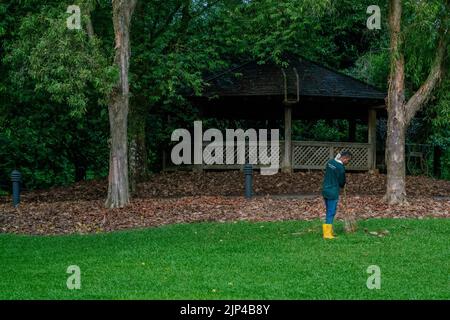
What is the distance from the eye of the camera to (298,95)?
2306 cm

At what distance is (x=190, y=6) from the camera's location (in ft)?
71.5

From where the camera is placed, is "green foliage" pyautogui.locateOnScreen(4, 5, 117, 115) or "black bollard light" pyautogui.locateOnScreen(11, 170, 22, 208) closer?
"green foliage" pyautogui.locateOnScreen(4, 5, 117, 115)

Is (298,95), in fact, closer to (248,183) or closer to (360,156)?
(360,156)

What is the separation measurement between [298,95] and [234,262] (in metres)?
13.8

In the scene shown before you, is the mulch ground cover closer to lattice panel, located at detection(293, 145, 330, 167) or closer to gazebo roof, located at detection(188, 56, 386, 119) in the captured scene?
lattice panel, located at detection(293, 145, 330, 167)

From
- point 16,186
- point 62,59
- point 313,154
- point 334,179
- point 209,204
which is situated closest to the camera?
point 334,179

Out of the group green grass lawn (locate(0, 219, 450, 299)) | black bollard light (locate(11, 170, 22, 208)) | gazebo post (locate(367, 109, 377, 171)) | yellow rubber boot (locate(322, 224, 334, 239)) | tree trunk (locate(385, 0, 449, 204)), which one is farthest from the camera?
gazebo post (locate(367, 109, 377, 171))

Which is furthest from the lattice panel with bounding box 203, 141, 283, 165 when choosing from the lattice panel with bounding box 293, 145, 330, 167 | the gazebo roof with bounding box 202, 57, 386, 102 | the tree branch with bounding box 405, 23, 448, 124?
the tree branch with bounding box 405, 23, 448, 124

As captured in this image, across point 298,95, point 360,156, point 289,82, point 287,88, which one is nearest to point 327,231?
point 298,95

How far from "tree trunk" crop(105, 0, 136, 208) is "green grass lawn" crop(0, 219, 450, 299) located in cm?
339

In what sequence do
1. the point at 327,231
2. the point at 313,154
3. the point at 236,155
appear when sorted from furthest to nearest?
1. the point at 313,154
2. the point at 236,155
3. the point at 327,231

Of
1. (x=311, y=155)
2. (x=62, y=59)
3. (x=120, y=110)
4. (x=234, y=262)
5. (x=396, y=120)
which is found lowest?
(x=234, y=262)

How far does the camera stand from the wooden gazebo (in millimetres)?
23453

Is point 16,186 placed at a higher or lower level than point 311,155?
lower
